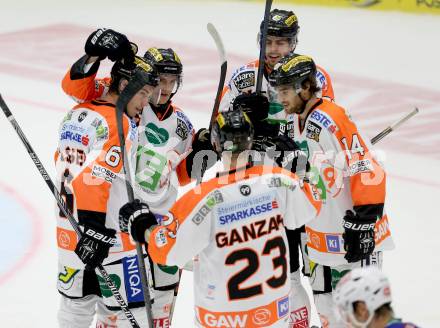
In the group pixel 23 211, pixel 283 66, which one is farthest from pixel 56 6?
pixel 283 66

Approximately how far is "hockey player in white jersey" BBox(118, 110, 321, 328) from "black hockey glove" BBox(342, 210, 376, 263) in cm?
53

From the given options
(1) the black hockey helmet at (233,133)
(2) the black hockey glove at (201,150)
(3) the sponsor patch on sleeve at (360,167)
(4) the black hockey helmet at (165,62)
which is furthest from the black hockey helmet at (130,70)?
(3) the sponsor patch on sleeve at (360,167)

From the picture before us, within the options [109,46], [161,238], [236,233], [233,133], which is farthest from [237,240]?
[109,46]

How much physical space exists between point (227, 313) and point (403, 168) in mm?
4482

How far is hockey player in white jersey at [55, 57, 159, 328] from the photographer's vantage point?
4.64 m

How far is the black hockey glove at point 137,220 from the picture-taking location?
4.23 meters

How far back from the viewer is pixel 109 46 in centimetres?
477

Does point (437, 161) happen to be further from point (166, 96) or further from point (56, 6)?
point (56, 6)

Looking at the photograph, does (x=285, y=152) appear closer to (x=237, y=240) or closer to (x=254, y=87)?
(x=237, y=240)

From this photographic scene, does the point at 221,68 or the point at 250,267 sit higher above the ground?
the point at 221,68

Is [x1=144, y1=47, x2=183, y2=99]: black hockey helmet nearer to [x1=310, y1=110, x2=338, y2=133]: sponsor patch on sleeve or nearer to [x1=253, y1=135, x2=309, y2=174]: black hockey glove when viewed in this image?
[x1=253, y1=135, x2=309, y2=174]: black hockey glove

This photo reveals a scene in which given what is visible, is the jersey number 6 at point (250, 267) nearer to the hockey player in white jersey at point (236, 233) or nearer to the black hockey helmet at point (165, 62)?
the hockey player in white jersey at point (236, 233)

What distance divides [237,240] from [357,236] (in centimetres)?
91

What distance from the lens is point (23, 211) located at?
7559 millimetres
